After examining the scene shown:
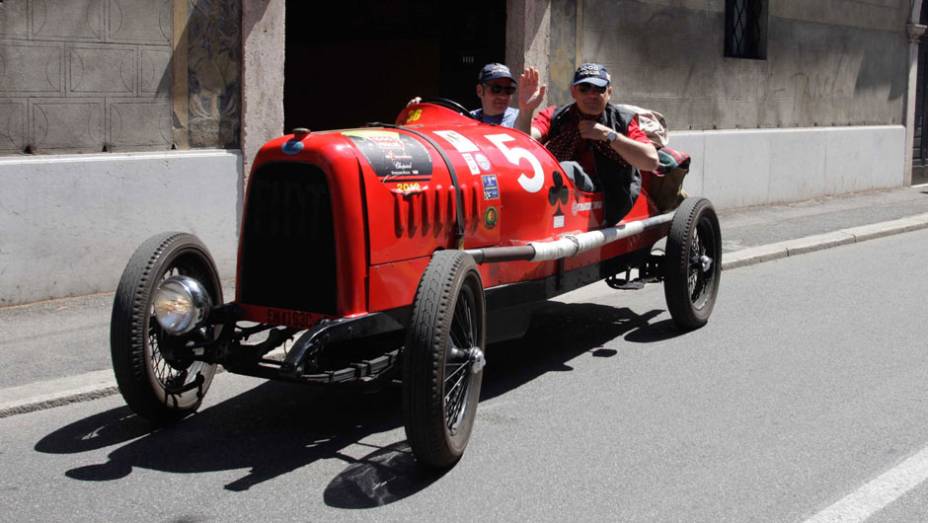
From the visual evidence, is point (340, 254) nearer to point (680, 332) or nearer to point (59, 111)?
point (680, 332)

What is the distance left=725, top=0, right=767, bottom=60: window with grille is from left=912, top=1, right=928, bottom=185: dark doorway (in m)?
5.49

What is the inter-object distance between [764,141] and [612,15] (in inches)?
138

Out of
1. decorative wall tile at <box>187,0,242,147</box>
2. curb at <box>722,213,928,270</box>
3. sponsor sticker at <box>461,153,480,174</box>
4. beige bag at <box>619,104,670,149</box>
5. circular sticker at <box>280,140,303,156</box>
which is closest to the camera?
circular sticker at <box>280,140,303,156</box>

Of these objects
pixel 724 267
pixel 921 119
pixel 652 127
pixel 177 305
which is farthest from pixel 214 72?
pixel 921 119

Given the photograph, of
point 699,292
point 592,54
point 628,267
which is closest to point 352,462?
point 628,267

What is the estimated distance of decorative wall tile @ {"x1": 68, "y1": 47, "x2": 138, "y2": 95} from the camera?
8117 millimetres

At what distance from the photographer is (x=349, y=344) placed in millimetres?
5227

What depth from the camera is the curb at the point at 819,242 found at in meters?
10.8

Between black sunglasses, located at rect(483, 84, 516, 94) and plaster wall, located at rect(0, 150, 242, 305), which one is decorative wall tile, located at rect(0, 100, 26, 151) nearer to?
plaster wall, located at rect(0, 150, 242, 305)

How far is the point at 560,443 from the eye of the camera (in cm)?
520

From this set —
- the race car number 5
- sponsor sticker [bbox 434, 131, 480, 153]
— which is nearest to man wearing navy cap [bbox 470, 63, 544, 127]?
the race car number 5

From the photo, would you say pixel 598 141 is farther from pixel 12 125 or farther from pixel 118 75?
pixel 12 125

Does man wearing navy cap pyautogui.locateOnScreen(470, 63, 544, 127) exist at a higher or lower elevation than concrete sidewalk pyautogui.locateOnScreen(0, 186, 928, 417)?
higher

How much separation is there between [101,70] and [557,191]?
3761 millimetres
